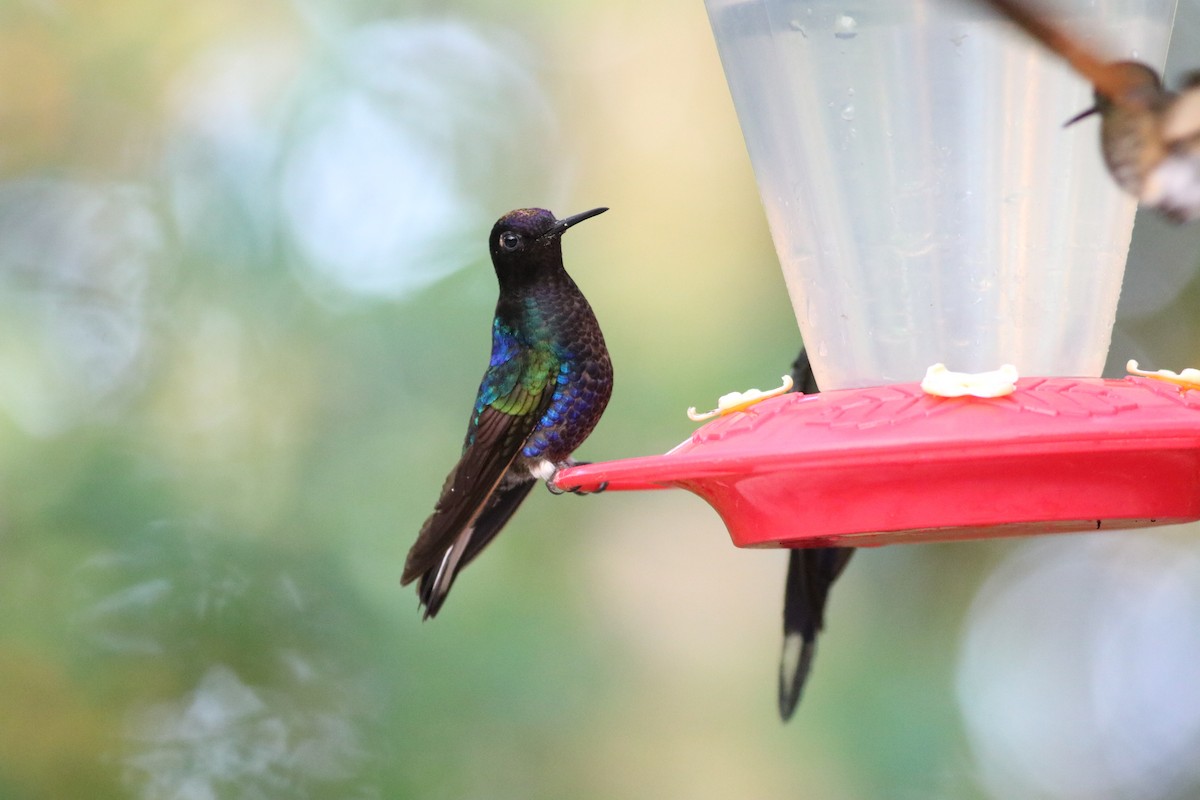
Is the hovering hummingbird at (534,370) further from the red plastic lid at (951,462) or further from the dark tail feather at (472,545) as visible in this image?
the red plastic lid at (951,462)

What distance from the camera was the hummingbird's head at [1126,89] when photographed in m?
1.80

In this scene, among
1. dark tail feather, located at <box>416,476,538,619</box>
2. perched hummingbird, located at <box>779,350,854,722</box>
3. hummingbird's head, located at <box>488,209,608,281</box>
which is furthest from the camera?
perched hummingbird, located at <box>779,350,854,722</box>

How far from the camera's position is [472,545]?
9.70 feet

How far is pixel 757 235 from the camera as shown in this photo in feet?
18.7

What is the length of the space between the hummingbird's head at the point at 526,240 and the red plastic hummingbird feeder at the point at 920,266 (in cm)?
52

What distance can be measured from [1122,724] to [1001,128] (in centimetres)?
461

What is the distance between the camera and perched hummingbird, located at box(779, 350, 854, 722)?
11.4ft

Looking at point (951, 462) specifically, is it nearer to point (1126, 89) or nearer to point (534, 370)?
point (1126, 89)

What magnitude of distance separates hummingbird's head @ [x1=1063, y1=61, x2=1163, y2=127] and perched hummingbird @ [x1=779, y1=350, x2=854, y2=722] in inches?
63.5

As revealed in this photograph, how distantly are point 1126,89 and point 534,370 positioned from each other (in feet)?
4.82


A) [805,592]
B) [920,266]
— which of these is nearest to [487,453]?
[920,266]

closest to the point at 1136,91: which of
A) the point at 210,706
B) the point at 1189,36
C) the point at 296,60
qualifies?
the point at 1189,36

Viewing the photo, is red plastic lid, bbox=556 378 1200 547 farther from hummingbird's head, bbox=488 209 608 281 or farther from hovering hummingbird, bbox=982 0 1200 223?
hummingbird's head, bbox=488 209 608 281

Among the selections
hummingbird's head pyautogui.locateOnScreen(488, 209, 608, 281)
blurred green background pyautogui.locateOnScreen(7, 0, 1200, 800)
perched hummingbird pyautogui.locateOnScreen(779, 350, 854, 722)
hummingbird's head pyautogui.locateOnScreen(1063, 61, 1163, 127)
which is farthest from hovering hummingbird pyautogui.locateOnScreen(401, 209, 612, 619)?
blurred green background pyautogui.locateOnScreen(7, 0, 1200, 800)
